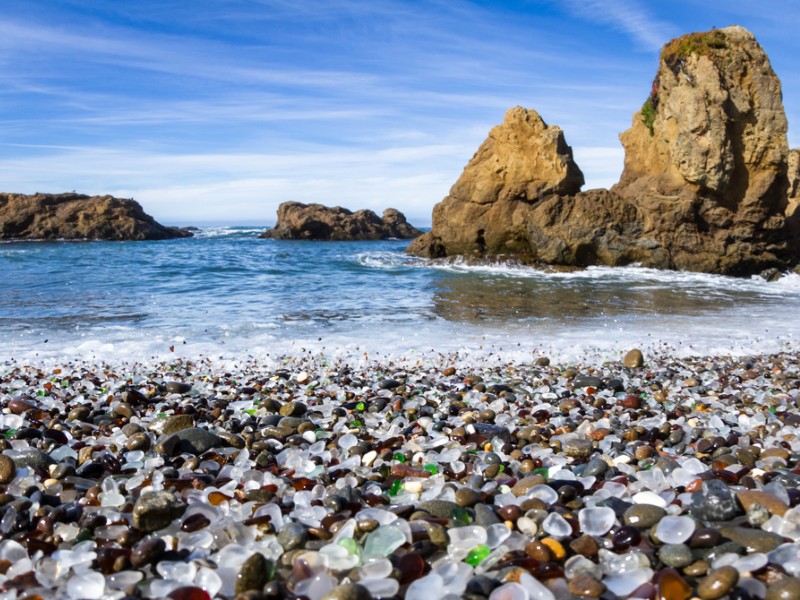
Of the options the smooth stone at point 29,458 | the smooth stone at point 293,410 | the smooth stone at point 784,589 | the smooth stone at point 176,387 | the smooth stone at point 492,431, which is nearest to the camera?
the smooth stone at point 784,589

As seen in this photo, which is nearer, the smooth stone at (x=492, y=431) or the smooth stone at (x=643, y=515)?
the smooth stone at (x=643, y=515)

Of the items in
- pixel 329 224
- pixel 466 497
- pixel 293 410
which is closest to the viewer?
pixel 466 497

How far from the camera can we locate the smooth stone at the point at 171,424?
3879mm

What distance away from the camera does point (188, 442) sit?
353 cm

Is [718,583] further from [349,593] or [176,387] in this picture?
[176,387]

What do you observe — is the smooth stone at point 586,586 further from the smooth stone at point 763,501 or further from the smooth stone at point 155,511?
the smooth stone at point 155,511

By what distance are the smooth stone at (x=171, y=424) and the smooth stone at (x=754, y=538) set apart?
3.14 meters

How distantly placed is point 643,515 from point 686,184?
21041 mm

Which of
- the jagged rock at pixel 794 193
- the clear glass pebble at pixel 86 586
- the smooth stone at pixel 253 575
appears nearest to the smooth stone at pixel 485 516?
the smooth stone at pixel 253 575

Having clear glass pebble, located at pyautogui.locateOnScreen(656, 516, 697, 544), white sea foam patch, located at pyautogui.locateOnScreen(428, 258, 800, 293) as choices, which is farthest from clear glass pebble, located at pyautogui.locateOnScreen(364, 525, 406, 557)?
white sea foam patch, located at pyautogui.locateOnScreen(428, 258, 800, 293)

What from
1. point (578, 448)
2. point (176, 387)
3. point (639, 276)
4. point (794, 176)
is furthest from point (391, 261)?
point (578, 448)

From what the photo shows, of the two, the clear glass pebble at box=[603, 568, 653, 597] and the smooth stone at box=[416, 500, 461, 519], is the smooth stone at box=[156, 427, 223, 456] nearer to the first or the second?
the smooth stone at box=[416, 500, 461, 519]

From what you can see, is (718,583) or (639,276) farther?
(639,276)

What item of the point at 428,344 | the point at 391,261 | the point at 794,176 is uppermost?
the point at 794,176
